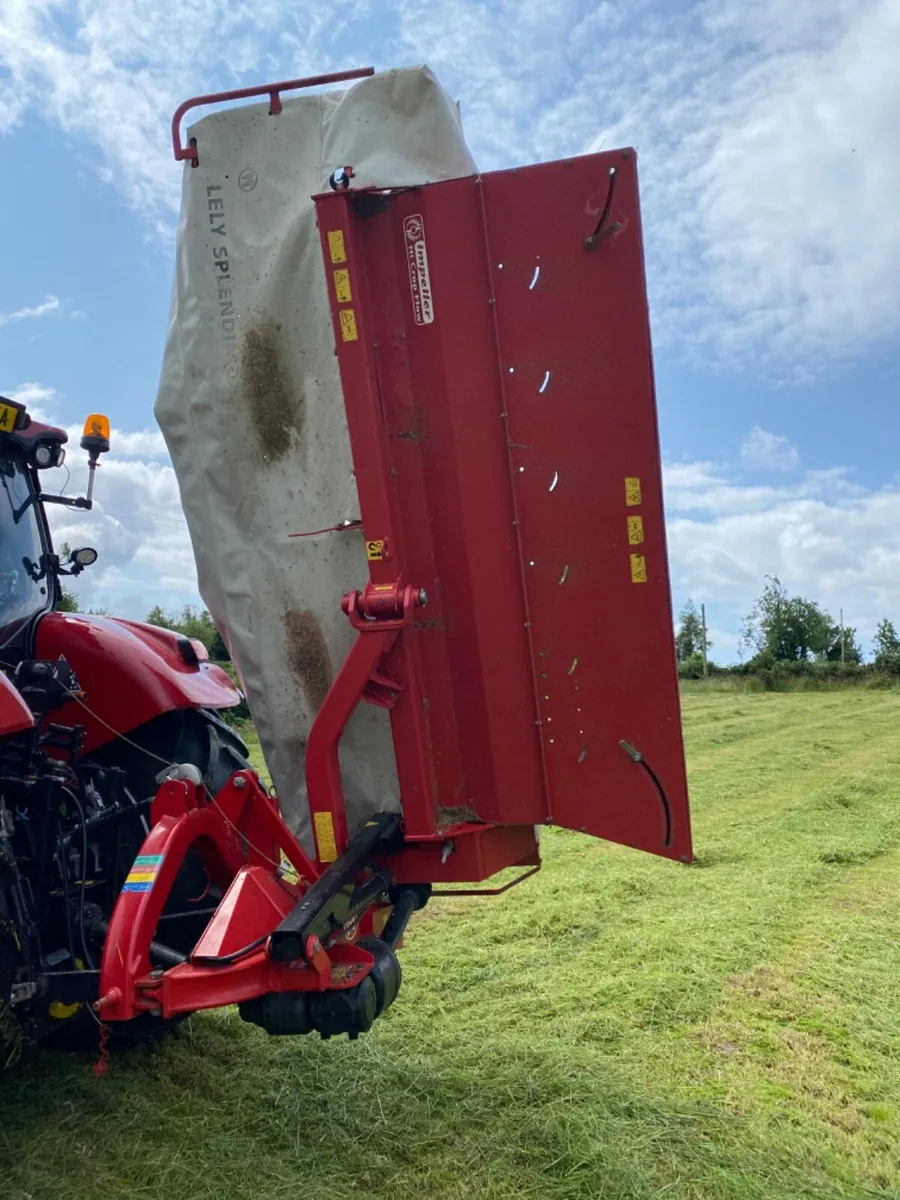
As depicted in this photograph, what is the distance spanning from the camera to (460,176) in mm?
2639

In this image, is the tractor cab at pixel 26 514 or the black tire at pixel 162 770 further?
the tractor cab at pixel 26 514

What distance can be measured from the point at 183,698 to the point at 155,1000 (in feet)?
3.59

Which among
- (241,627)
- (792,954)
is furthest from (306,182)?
(792,954)

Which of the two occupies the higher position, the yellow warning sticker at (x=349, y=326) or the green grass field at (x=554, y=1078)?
the yellow warning sticker at (x=349, y=326)

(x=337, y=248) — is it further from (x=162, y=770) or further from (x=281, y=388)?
(x=162, y=770)

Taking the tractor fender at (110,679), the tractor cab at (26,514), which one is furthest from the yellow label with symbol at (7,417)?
the tractor fender at (110,679)

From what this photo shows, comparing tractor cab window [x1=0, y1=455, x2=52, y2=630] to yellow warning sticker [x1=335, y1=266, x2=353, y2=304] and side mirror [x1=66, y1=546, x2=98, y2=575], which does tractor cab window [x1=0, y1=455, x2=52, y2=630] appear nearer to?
side mirror [x1=66, y1=546, x2=98, y2=575]

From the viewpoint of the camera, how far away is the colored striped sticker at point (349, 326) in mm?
2559

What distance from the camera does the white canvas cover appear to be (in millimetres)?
2643

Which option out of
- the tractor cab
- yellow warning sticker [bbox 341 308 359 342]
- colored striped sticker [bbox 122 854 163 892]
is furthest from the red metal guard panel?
the tractor cab

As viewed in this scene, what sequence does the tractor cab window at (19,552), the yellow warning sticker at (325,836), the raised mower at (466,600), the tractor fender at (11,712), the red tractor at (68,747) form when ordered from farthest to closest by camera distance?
the tractor cab window at (19,552) < the yellow warning sticker at (325,836) < the raised mower at (466,600) < the red tractor at (68,747) < the tractor fender at (11,712)

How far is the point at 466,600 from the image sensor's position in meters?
2.61

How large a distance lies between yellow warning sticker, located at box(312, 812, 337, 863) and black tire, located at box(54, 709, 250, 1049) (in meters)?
0.45

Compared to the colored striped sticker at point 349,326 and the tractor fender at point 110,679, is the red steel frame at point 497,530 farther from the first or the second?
the tractor fender at point 110,679
